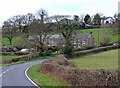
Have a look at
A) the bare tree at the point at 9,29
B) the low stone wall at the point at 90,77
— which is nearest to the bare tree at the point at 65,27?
the bare tree at the point at 9,29

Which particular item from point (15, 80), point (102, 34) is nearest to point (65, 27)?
point (102, 34)

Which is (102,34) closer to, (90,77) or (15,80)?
(15,80)

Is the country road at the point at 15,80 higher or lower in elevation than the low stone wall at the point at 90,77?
lower

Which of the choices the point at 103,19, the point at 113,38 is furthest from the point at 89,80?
the point at 103,19

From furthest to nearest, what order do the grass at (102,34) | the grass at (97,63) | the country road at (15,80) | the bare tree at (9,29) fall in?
the bare tree at (9,29), the grass at (102,34), the grass at (97,63), the country road at (15,80)

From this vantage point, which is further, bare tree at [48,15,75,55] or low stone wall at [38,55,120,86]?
bare tree at [48,15,75,55]

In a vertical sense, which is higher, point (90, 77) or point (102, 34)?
point (102, 34)

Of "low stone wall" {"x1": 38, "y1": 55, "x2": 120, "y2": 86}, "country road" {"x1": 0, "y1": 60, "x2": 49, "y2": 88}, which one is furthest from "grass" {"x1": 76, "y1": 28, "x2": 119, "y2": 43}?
"low stone wall" {"x1": 38, "y1": 55, "x2": 120, "y2": 86}

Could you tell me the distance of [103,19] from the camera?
136625 millimetres

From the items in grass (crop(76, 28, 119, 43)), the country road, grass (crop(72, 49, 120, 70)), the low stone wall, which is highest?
grass (crop(76, 28, 119, 43))

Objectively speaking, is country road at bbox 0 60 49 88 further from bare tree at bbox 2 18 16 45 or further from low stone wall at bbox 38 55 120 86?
bare tree at bbox 2 18 16 45

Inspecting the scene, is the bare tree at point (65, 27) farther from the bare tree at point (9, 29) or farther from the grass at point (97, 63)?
the bare tree at point (9, 29)

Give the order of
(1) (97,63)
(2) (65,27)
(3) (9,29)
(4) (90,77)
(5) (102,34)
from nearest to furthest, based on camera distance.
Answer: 1. (4) (90,77)
2. (1) (97,63)
3. (2) (65,27)
4. (3) (9,29)
5. (5) (102,34)

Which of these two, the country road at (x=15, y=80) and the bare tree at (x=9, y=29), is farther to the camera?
the bare tree at (x=9, y=29)
